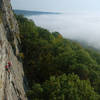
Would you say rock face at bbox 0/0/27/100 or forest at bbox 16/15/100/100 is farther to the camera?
forest at bbox 16/15/100/100

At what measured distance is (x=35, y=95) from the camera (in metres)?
17.6

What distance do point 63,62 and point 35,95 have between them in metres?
12.1

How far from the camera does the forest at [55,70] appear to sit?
1769 cm

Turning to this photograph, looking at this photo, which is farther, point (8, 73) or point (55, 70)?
point (55, 70)

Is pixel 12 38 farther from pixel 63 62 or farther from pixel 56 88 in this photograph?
pixel 63 62

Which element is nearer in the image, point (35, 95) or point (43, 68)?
point (35, 95)

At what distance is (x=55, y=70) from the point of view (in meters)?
27.4

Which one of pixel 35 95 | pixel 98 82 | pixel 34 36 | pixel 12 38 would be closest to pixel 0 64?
pixel 35 95

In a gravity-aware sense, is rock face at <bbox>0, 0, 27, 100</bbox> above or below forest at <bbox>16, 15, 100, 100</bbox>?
above

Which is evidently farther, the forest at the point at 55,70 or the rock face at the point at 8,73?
the forest at the point at 55,70

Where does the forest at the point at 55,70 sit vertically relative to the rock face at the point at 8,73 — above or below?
below

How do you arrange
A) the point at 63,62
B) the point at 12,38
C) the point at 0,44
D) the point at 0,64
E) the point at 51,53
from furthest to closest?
the point at 51,53 → the point at 63,62 → the point at 12,38 → the point at 0,44 → the point at 0,64

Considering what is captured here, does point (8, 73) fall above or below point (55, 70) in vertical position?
above

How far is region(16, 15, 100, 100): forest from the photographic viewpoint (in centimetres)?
1769
